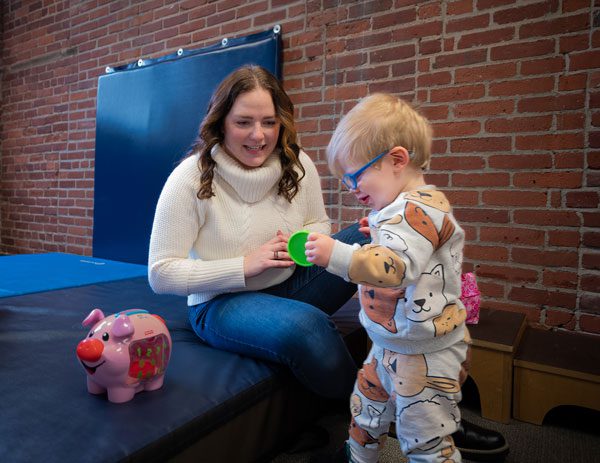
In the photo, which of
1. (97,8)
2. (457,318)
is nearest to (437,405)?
(457,318)

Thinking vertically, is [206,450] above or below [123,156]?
below

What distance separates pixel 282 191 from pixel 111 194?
81.9 inches

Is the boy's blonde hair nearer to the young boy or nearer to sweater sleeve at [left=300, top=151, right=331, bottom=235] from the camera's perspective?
the young boy

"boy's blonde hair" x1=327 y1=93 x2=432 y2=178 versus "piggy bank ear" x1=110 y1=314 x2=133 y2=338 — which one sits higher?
"boy's blonde hair" x1=327 y1=93 x2=432 y2=178

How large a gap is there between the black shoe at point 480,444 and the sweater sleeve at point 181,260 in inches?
28.1

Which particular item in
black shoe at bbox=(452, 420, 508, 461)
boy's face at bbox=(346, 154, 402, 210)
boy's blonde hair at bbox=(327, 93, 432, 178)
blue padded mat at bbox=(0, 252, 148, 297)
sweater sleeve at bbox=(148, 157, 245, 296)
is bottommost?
black shoe at bbox=(452, 420, 508, 461)

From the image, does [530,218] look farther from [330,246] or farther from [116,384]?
[116,384]

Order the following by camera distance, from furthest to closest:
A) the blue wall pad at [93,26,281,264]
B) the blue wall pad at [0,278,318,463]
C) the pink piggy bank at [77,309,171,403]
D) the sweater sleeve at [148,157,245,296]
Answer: the blue wall pad at [93,26,281,264] → the sweater sleeve at [148,157,245,296] → the pink piggy bank at [77,309,171,403] → the blue wall pad at [0,278,318,463]

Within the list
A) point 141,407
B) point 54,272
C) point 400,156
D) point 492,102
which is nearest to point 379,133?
point 400,156

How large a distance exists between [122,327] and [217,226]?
0.44 metres

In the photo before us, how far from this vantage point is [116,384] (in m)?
0.91

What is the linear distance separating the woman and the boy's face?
1.16 ft

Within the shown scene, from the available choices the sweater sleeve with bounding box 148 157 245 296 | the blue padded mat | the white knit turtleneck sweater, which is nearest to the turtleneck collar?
the white knit turtleneck sweater

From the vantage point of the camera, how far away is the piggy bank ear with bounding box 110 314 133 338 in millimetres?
902
